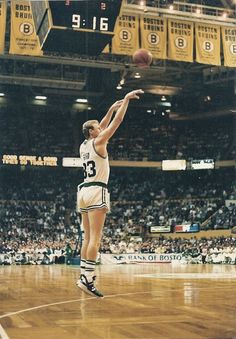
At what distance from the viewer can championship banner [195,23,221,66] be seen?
59.5 ft

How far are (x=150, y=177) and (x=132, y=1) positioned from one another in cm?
1711

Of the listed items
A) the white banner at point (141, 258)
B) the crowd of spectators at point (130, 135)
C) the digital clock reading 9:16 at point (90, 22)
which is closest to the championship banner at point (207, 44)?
the digital clock reading 9:16 at point (90, 22)

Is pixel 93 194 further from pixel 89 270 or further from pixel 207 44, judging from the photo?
pixel 207 44

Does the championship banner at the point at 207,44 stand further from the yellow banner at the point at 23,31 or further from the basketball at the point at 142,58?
the basketball at the point at 142,58

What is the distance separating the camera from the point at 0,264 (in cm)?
2288

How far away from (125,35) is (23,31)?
10.7 ft

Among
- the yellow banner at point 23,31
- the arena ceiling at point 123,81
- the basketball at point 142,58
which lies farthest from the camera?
the arena ceiling at point 123,81

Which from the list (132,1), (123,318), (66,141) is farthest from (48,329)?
(66,141)

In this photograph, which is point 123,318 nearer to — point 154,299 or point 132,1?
point 154,299

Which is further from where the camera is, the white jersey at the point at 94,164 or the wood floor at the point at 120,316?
the white jersey at the point at 94,164

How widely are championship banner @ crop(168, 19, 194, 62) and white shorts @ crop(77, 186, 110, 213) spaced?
12528 mm

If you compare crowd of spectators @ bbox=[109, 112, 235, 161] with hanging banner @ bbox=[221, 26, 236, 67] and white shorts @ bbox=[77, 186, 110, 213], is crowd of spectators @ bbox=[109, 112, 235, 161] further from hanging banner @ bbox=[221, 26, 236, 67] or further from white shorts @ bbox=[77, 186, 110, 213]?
white shorts @ bbox=[77, 186, 110, 213]

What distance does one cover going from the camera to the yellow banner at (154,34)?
1761cm

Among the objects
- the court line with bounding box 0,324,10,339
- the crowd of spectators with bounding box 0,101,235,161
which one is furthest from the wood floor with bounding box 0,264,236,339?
the crowd of spectators with bounding box 0,101,235,161
